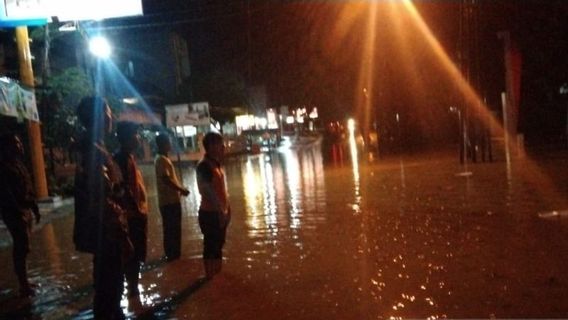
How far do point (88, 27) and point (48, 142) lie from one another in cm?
377

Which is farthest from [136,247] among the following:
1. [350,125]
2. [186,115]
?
[350,125]

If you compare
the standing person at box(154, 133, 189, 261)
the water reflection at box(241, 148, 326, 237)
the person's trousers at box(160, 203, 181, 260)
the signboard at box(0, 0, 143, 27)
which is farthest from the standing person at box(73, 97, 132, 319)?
the signboard at box(0, 0, 143, 27)

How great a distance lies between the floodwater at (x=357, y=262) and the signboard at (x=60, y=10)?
444cm

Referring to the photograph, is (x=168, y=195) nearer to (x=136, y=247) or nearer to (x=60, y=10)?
(x=136, y=247)

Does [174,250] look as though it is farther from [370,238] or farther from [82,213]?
[82,213]

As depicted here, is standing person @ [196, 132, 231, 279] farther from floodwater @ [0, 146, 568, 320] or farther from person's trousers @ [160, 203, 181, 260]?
person's trousers @ [160, 203, 181, 260]

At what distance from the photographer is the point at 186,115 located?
36.4 metres

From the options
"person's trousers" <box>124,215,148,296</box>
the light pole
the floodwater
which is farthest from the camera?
the light pole

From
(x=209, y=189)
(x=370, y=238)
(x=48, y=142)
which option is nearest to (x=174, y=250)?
(x=209, y=189)

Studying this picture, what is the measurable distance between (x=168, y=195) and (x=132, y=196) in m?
2.56

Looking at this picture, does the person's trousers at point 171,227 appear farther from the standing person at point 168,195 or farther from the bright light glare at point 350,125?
the bright light glare at point 350,125

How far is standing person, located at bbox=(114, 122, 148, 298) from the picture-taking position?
22.1ft

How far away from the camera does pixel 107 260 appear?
529cm

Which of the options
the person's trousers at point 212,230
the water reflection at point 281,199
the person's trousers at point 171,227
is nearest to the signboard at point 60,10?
the water reflection at point 281,199
